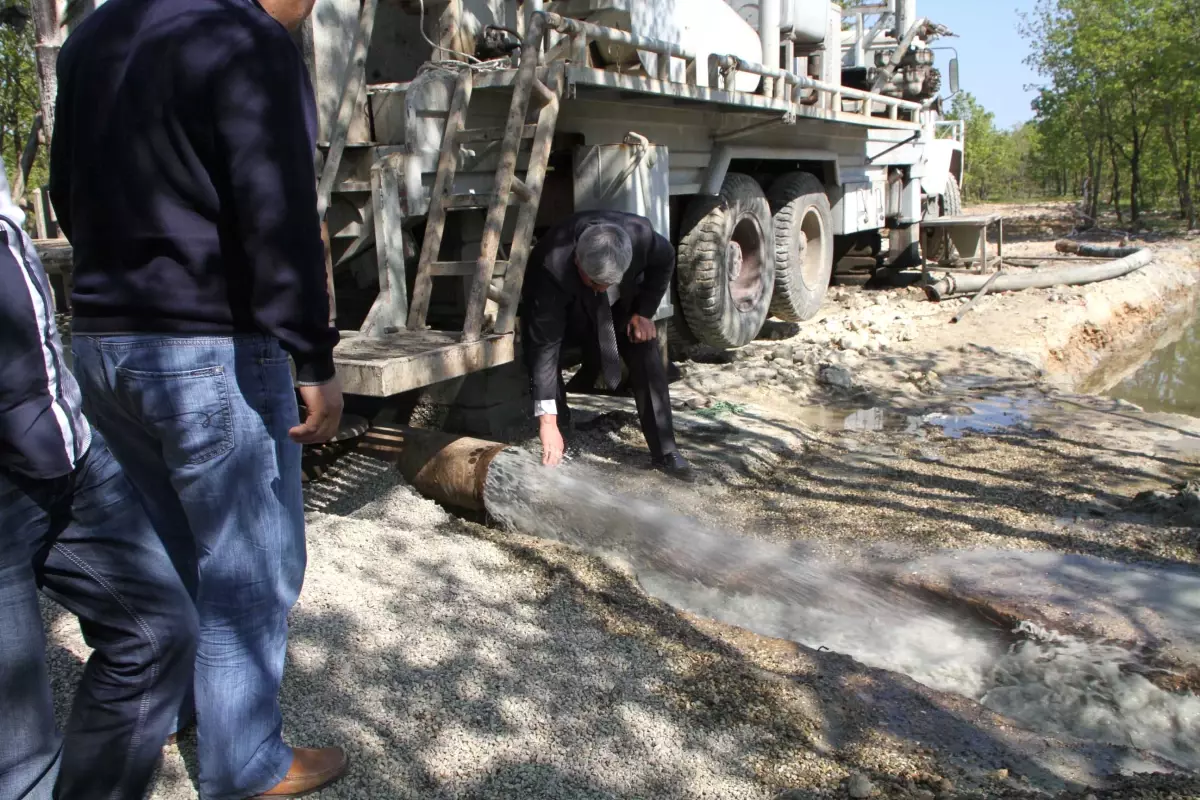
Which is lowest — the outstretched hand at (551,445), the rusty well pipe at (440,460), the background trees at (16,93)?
the rusty well pipe at (440,460)

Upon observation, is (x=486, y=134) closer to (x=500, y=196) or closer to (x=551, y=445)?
(x=500, y=196)

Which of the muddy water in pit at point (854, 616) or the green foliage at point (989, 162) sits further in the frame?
the green foliage at point (989, 162)

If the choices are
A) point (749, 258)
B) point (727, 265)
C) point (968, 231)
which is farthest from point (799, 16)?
point (968, 231)

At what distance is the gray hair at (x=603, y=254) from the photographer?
400cm

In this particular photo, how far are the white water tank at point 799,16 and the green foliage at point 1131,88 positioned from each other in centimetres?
1494

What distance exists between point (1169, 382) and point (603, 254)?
25.0 feet

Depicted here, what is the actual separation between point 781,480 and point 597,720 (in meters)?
2.66

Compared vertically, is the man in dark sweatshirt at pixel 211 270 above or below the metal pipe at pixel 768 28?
below

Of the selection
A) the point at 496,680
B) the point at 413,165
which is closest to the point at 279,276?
the point at 496,680

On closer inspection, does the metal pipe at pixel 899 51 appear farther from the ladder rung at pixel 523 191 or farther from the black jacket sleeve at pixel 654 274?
the ladder rung at pixel 523 191

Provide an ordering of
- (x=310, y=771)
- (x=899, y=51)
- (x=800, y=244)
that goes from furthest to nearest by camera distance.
Answer: (x=899, y=51)
(x=800, y=244)
(x=310, y=771)

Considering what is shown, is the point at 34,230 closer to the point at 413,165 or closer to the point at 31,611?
the point at 413,165

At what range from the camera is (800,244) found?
8102 millimetres

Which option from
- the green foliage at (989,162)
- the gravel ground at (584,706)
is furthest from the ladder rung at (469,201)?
the green foliage at (989,162)
